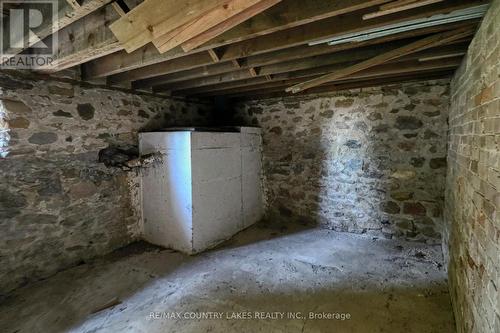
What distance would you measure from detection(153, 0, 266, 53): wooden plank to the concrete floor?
1.97 metres

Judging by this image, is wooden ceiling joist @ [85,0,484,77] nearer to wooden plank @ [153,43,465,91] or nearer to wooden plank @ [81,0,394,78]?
wooden plank @ [81,0,394,78]

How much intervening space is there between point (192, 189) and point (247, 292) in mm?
1298

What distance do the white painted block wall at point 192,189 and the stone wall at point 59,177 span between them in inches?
11.4

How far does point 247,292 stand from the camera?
231 centimetres

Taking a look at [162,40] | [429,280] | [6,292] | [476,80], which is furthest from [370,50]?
[6,292]

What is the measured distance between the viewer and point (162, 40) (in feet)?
4.66

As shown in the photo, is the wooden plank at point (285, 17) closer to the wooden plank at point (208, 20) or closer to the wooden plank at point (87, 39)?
the wooden plank at point (87, 39)

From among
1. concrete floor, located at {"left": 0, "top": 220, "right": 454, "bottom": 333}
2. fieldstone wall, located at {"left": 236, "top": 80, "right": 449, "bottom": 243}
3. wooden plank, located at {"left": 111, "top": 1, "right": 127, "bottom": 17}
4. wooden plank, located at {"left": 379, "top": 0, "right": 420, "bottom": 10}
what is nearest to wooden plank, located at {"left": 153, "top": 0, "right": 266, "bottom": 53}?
wooden plank, located at {"left": 111, "top": 1, "right": 127, "bottom": 17}

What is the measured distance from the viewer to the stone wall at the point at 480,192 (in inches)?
45.9

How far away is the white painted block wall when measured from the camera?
303 cm

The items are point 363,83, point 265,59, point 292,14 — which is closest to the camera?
point 292,14

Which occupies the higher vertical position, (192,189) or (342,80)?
(342,80)

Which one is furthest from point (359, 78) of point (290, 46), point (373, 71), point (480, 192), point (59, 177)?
point (59, 177)

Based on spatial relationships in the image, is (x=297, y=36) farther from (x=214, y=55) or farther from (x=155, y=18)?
(x=155, y=18)
